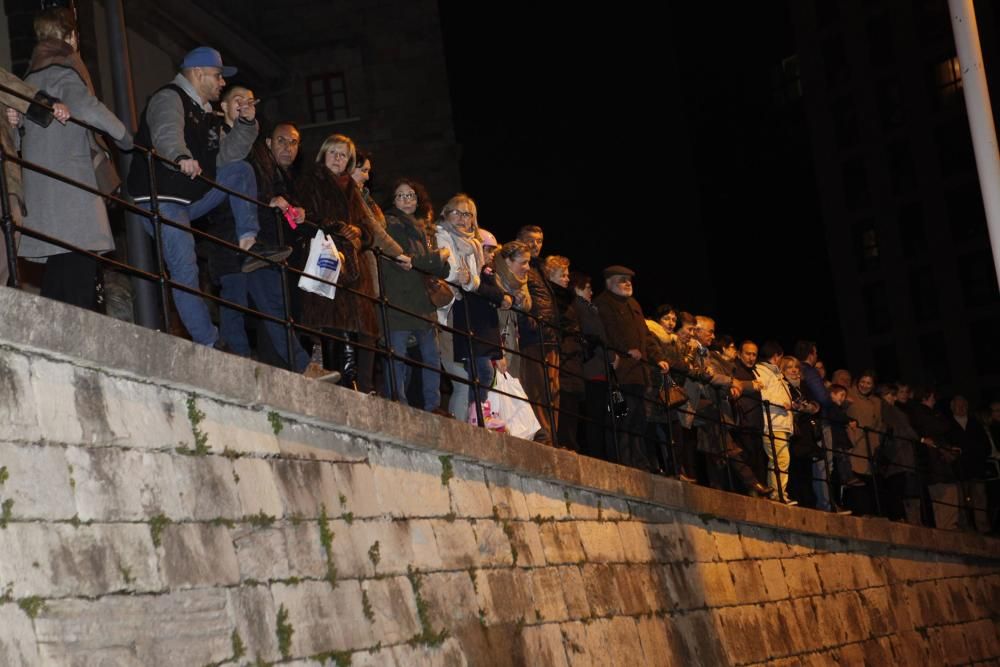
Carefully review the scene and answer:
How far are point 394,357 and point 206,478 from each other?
85.2 inches

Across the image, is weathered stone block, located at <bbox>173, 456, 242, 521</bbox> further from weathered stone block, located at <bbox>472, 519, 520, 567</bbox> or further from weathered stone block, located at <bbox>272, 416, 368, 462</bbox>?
weathered stone block, located at <bbox>472, 519, 520, 567</bbox>

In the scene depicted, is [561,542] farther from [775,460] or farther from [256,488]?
[775,460]

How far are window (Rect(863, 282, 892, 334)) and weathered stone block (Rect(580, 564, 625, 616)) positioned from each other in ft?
173

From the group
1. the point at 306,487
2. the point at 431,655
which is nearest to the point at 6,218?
the point at 306,487

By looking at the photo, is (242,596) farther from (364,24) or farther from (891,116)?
(891,116)

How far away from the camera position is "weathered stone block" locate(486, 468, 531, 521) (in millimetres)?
9180

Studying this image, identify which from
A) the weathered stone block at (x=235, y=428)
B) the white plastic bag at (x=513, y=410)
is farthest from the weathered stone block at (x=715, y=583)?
the weathered stone block at (x=235, y=428)

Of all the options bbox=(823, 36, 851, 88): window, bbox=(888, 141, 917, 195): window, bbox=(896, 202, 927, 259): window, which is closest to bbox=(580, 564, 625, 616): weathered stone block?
bbox=(896, 202, 927, 259): window

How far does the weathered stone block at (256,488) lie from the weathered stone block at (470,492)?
1.81 m

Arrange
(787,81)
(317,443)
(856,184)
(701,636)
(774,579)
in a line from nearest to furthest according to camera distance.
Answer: (317,443), (701,636), (774,579), (856,184), (787,81)

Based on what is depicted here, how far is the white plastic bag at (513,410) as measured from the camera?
10523mm

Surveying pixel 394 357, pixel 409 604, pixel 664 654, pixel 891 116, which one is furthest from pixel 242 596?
Answer: pixel 891 116

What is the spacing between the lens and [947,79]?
191 feet

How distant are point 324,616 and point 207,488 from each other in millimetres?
916
